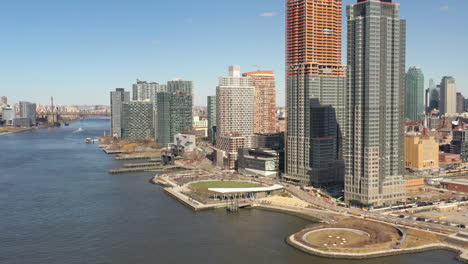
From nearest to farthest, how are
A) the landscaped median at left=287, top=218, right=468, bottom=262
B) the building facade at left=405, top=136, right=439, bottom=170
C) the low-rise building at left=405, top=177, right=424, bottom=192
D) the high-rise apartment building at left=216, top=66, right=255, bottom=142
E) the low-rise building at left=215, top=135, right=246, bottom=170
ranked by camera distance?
the landscaped median at left=287, top=218, right=468, bottom=262
the low-rise building at left=405, top=177, right=424, bottom=192
the building facade at left=405, top=136, right=439, bottom=170
the low-rise building at left=215, top=135, right=246, bottom=170
the high-rise apartment building at left=216, top=66, right=255, bottom=142

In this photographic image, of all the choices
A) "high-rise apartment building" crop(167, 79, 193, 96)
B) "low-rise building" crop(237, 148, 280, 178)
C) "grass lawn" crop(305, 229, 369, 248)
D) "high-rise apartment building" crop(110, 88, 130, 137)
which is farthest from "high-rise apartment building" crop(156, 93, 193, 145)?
"grass lawn" crop(305, 229, 369, 248)

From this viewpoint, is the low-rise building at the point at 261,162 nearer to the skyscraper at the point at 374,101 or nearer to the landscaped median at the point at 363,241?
the skyscraper at the point at 374,101

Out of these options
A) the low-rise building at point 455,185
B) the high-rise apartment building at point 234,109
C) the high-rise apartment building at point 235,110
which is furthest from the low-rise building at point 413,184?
the high-rise apartment building at point 234,109

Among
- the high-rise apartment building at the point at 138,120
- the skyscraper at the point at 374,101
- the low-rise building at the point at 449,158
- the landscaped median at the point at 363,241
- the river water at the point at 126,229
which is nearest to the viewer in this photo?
the river water at the point at 126,229

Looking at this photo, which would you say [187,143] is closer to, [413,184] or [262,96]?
[262,96]

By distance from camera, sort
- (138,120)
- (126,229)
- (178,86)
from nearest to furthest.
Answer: (126,229) → (138,120) → (178,86)

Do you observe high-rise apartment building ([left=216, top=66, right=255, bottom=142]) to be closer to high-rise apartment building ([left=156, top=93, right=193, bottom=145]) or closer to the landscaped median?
high-rise apartment building ([left=156, top=93, right=193, bottom=145])

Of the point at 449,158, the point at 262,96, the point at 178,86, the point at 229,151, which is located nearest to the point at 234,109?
the point at 262,96
